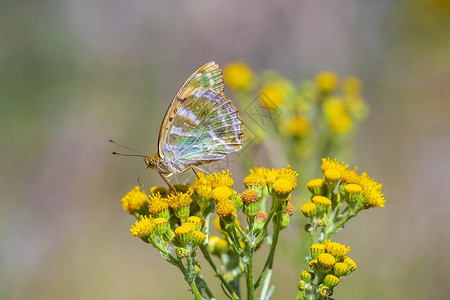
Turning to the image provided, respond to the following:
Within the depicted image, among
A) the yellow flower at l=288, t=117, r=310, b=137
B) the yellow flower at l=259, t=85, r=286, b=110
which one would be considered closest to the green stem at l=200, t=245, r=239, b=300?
the yellow flower at l=288, t=117, r=310, b=137

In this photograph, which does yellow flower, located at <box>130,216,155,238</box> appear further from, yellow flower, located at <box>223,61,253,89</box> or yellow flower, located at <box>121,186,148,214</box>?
yellow flower, located at <box>223,61,253,89</box>

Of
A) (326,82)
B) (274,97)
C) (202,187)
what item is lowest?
(202,187)

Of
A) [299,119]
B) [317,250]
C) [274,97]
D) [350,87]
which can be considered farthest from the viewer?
[350,87]

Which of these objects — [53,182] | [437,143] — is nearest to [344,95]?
[437,143]

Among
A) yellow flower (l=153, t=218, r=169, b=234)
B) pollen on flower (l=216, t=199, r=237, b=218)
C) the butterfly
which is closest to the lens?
pollen on flower (l=216, t=199, r=237, b=218)

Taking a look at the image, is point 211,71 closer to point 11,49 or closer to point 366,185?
point 366,185

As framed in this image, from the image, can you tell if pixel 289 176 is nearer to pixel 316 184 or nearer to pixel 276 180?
pixel 276 180

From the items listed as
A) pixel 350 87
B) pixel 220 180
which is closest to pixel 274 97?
pixel 350 87
